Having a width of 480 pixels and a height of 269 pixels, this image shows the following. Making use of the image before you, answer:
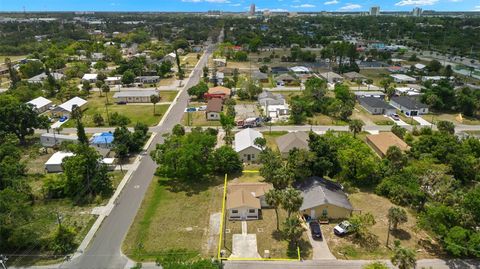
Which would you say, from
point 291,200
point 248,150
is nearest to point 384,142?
point 248,150

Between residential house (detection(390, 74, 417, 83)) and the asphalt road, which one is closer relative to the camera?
the asphalt road

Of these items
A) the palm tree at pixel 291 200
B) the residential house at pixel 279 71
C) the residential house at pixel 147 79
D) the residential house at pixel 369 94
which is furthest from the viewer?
the residential house at pixel 279 71

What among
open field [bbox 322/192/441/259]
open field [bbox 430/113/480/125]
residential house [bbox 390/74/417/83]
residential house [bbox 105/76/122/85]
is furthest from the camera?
residential house [bbox 390/74/417/83]

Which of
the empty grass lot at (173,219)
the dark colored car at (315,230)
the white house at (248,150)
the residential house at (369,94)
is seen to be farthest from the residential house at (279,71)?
the dark colored car at (315,230)

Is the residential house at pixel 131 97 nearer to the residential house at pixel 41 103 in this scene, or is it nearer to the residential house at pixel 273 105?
the residential house at pixel 41 103

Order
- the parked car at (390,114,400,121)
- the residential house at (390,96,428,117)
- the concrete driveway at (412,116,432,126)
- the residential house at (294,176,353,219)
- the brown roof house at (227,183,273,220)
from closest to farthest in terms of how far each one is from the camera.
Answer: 1. the residential house at (294,176,353,219)
2. the brown roof house at (227,183,273,220)
3. the concrete driveway at (412,116,432,126)
4. the parked car at (390,114,400,121)
5. the residential house at (390,96,428,117)

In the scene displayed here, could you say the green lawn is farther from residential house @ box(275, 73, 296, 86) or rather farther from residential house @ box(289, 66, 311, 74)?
residential house @ box(289, 66, 311, 74)

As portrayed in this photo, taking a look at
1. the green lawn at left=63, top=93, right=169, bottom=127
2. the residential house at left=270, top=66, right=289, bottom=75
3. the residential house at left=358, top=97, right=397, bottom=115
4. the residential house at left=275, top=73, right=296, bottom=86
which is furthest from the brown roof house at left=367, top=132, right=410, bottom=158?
the residential house at left=270, top=66, right=289, bottom=75

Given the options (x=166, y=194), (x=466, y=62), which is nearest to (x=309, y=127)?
(x=166, y=194)

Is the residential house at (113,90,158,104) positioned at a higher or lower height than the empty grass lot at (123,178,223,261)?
higher
